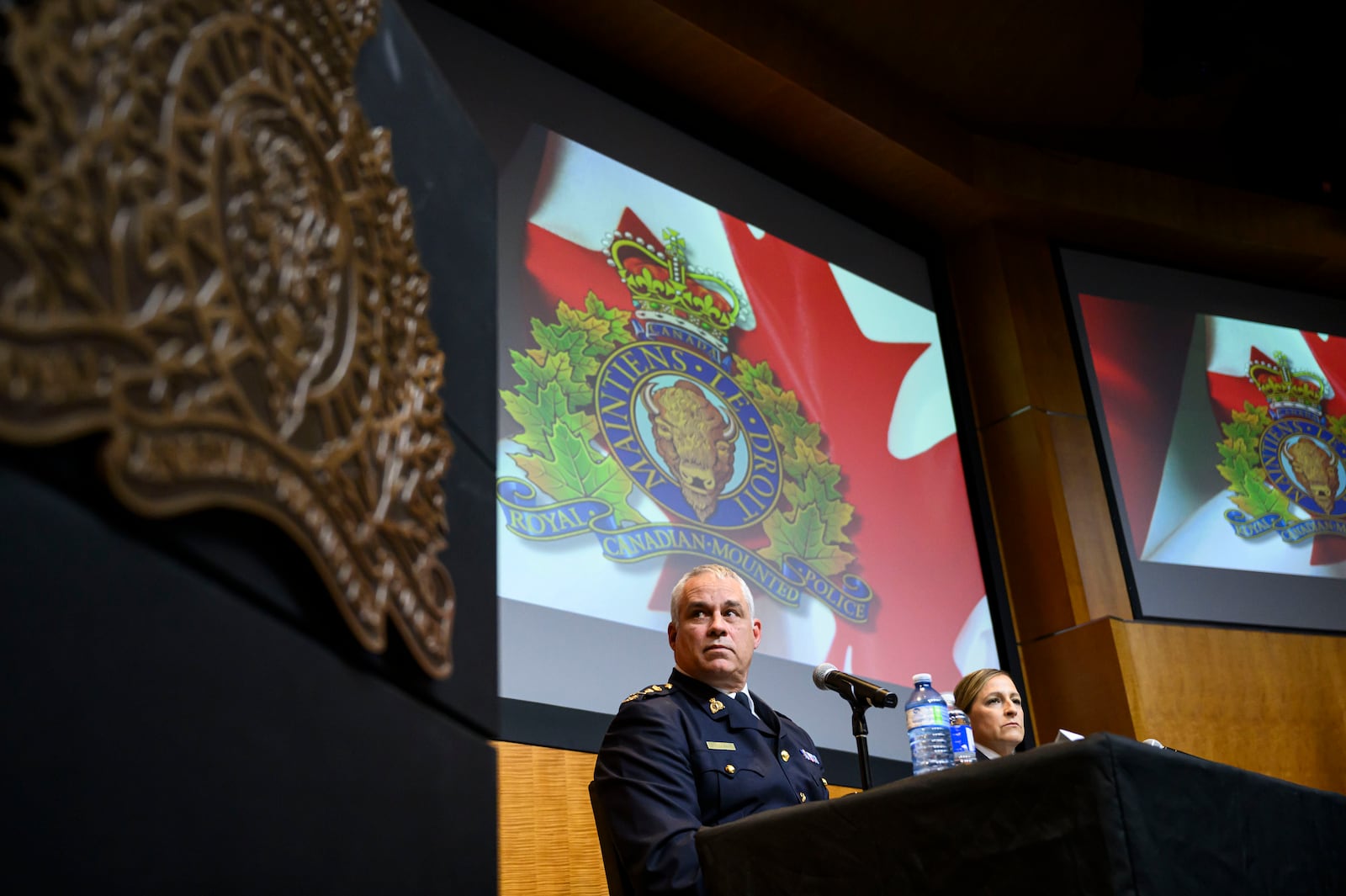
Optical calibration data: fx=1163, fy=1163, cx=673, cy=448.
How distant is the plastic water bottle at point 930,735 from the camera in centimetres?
220

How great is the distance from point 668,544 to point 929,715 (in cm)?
109

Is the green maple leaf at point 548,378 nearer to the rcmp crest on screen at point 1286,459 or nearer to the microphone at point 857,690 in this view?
the microphone at point 857,690

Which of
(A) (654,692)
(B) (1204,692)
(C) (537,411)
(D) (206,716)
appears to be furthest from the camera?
(B) (1204,692)

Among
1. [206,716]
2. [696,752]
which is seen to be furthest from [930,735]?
[206,716]

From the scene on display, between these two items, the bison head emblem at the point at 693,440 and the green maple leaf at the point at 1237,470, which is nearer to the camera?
the bison head emblem at the point at 693,440

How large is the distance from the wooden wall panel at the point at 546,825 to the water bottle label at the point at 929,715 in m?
0.32

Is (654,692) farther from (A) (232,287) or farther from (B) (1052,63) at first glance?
(B) (1052,63)

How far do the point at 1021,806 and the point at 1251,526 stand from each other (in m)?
3.91

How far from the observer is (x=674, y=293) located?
3.63 m

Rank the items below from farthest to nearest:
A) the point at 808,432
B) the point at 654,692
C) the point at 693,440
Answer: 1. the point at 808,432
2. the point at 693,440
3. the point at 654,692

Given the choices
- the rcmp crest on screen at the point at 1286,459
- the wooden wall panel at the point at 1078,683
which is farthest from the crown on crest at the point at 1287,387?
the wooden wall panel at the point at 1078,683

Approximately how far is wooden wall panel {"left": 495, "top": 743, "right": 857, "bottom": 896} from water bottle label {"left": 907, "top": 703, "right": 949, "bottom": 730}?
0.32m

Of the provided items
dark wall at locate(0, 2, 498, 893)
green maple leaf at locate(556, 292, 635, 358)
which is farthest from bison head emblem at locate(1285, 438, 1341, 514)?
dark wall at locate(0, 2, 498, 893)

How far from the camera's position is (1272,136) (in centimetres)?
501
